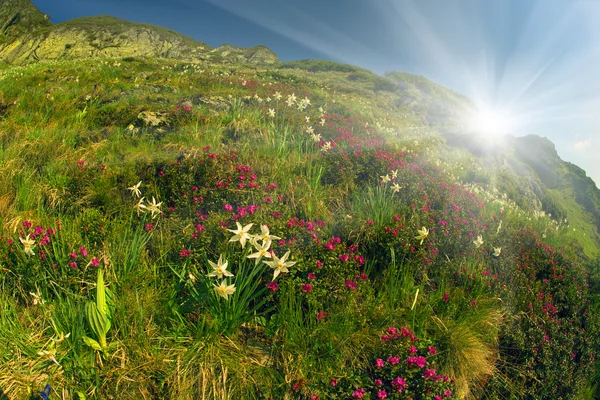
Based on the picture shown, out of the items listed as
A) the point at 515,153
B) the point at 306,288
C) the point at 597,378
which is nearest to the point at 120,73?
the point at 306,288

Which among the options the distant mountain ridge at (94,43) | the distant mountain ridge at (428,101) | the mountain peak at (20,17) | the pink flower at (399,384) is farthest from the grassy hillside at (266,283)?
the mountain peak at (20,17)

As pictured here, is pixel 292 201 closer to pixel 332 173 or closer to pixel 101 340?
pixel 332 173

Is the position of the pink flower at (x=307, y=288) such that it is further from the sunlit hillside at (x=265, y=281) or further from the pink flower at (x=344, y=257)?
the pink flower at (x=344, y=257)

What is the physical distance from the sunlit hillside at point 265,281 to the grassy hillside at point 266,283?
23 mm

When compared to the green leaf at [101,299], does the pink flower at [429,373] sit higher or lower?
higher

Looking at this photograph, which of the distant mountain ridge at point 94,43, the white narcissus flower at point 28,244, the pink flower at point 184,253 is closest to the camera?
the white narcissus flower at point 28,244

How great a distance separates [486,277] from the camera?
3.90 metres

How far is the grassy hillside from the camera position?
259cm

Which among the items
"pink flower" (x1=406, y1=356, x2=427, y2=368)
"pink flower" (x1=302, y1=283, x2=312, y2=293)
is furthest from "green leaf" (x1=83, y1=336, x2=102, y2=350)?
"pink flower" (x1=406, y1=356, x2=427, y2=368)

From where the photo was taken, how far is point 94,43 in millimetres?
53656

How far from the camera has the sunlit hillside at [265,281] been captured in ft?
8.51

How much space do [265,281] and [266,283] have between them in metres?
0.12

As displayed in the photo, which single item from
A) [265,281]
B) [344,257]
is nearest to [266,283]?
[265,281]

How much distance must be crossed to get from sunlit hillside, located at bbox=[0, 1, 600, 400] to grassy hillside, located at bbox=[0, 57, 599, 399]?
2 cm
